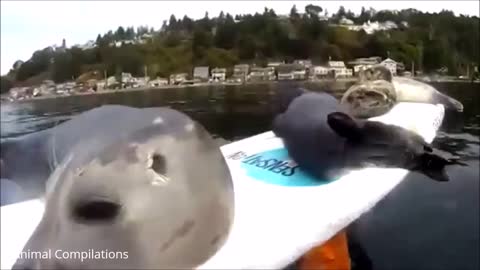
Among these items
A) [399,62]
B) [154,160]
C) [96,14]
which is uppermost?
[96,14]

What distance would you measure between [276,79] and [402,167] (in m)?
0.25

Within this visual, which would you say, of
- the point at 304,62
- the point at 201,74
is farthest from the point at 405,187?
the point at 201,74

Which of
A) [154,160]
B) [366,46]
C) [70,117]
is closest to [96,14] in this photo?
[70,117]

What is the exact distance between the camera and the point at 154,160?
92 cm

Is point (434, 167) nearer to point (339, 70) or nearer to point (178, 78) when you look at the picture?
point (339, 70)

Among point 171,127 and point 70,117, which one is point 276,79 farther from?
point 70,117

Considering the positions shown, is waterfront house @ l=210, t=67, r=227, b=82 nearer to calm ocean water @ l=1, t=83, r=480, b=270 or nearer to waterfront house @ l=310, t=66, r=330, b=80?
calm ocean water @ l=1, t=83, r=480, b=270

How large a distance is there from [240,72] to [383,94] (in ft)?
0.79

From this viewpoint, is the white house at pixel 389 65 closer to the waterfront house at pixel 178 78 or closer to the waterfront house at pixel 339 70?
the waterfront house at pixel 339 70

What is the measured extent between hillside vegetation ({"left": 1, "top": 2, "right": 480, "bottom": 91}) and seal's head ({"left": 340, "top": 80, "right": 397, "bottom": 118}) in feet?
0.18

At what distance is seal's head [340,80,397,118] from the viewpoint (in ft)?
3.28

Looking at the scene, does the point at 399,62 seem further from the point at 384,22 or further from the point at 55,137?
the point at 55,137

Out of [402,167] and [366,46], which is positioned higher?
[366,46]

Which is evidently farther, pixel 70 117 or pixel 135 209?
pixel 70 117
